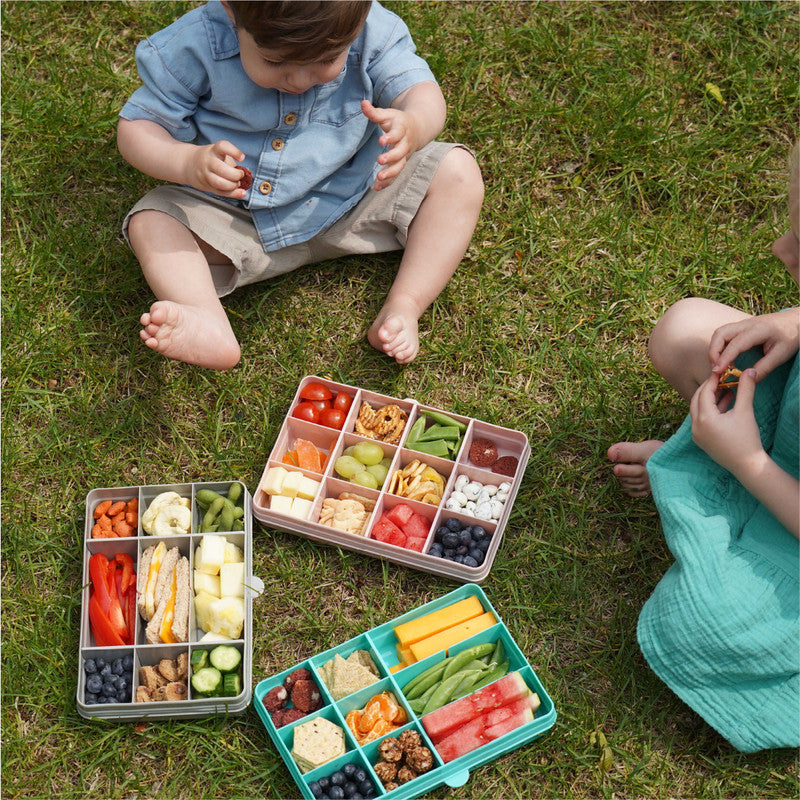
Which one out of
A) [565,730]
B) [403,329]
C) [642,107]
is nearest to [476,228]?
[403,329]

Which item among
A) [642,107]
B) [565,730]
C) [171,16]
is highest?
[642,107]

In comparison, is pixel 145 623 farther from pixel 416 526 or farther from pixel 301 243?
pixel 301 243

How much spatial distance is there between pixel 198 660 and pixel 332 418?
0.61m

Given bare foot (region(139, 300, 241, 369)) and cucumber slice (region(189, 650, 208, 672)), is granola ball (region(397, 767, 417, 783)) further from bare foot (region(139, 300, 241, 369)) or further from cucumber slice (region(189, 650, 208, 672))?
bare foot (region(139, 300, 241, 369))

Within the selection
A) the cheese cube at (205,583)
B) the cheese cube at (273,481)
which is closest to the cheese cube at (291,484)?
the cheese cube at (273,481)

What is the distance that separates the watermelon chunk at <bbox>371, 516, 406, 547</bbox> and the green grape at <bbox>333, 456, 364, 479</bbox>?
134 millimetres

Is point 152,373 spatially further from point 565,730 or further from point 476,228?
point 565,730

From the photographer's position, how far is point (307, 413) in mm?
2184

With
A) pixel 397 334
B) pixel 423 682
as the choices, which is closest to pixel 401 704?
pixel 423 682

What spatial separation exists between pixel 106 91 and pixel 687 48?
1.60 meters

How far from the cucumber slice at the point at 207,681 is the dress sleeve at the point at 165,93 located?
3.79 ft

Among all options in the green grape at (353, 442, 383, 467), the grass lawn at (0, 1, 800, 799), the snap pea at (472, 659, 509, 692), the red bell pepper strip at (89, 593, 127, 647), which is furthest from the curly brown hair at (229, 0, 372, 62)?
the snap pea at (472, 659, 509, 692)

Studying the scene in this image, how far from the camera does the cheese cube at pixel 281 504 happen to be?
210 cm

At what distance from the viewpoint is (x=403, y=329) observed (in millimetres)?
2221
